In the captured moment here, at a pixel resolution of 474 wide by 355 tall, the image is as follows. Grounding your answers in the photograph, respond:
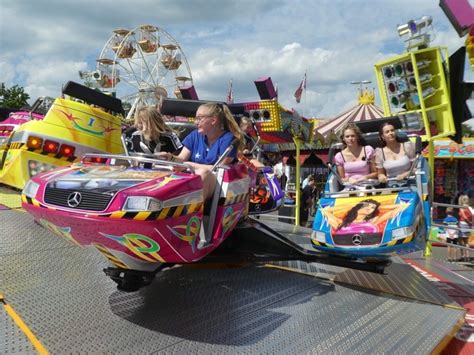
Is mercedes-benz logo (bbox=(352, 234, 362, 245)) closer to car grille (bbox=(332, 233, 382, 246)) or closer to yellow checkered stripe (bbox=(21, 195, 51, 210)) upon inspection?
car grille (bbox=(332, 233, 382, 246))

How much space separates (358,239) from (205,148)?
1371 millimetres

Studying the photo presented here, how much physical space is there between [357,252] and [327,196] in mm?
824

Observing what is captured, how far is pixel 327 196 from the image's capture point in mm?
4078

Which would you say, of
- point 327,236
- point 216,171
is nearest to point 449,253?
point 327,236

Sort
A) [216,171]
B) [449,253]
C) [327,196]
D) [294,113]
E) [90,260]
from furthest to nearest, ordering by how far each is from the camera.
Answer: [294,113]
[449,253]
[327,196]
[90,260]
[216,171]

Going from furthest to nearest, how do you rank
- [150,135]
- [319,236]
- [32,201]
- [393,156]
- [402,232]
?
[393,156] < [319,236] < [402,232] < [150,135] < [32,201]

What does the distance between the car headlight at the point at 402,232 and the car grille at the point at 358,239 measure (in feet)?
0.35

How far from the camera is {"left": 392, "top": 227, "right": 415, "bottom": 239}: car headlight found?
10.8 feet

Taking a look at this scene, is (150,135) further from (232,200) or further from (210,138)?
(232,200)

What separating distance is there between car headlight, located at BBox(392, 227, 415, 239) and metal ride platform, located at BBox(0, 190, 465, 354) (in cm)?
48

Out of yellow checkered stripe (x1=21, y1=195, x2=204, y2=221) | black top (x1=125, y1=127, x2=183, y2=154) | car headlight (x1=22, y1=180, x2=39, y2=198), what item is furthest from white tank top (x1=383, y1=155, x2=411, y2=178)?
car headlight (x1=22, y1=180, x2=39, y2=198)

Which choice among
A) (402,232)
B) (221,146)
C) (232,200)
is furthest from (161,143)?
(402,232)

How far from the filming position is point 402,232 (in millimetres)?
3301

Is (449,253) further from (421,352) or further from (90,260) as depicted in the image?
(90,260)
